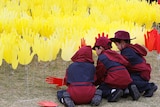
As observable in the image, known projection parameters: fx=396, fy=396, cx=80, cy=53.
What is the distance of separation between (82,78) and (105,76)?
12.1 inches

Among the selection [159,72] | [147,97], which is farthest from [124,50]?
[159,72]

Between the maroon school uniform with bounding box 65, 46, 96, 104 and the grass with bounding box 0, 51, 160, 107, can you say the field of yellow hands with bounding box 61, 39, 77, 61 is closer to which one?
the grass with bounding box 0, 51, 160, 107

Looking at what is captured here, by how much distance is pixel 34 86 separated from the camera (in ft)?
14.9

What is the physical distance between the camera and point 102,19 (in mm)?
6309

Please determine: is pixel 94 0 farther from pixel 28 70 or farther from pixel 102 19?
pixel 28 70

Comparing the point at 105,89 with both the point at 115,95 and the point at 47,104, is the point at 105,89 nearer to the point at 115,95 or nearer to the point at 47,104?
the point at 115,95

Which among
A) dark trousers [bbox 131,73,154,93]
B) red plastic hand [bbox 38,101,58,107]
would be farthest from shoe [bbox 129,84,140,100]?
red plastic hand [bbox 38,101,58,107]

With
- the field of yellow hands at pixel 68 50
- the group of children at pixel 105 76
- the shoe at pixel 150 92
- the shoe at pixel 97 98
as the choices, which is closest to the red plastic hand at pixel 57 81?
the group of children at pixel 105 76

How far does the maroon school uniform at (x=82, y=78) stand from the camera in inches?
154

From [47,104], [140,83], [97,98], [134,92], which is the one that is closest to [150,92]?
[140,83]

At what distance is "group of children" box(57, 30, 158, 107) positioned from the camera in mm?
3947

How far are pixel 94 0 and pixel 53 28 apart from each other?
248cm

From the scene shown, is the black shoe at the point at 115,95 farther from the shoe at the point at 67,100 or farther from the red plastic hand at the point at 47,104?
the red plastic hand at the point at 47,104

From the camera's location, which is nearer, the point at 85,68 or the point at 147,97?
the point at 85,68
